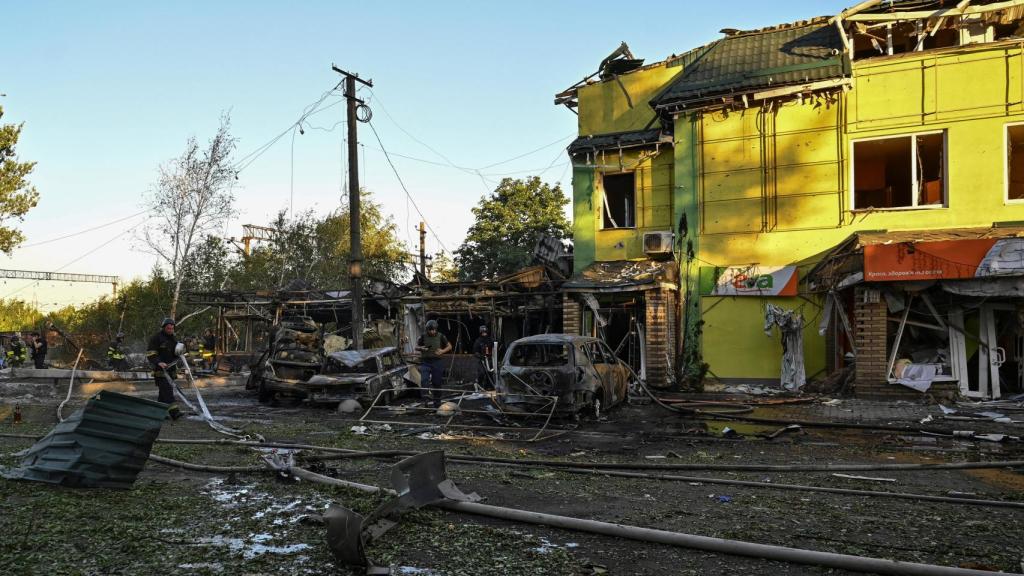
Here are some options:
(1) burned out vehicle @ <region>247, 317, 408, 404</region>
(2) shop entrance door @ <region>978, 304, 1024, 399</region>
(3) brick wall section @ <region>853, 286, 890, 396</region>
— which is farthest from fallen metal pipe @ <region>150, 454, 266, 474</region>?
(2) shop entrance door @ <region>978, 304, 1024, 399</region>

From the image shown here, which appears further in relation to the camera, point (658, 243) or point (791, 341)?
point (658, 243)

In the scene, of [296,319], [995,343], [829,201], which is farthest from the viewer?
[296,319]

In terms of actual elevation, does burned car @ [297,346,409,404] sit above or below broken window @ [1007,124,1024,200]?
below

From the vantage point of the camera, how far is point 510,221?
3772 cm

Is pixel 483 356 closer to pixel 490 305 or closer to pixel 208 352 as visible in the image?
pixel 490 305

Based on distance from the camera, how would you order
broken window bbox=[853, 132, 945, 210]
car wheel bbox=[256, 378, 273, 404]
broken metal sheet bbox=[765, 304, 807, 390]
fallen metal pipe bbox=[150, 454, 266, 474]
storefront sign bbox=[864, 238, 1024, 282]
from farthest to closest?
broken window bbox=[853, 132, 945, 210], broken metal sheet bbox=[765, 304, 807, 390], car wheel bbox=[256, 378, 273, 404], storefront sign bbox=[864, 238, 1024, 282], fallen metal pipe bbox=[150, 454, 266, 474]

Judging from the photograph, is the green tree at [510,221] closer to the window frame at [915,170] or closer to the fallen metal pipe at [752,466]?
the window frame at [915,170]

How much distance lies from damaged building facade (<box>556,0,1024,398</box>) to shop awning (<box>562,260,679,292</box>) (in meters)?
0.11

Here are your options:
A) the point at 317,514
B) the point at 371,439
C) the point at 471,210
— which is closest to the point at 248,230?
the point at 471,210

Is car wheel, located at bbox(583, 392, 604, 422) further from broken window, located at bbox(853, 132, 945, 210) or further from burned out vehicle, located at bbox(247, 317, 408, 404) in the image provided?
broken window, located at bbox(853, 132, 945, 210)

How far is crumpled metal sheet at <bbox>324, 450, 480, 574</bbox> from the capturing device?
4.00m

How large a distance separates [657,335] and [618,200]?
4.77 m

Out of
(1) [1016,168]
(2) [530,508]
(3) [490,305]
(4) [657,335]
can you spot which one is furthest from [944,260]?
(3) [490,305]

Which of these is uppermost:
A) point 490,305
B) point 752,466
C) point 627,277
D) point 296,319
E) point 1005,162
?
point 1005,162
